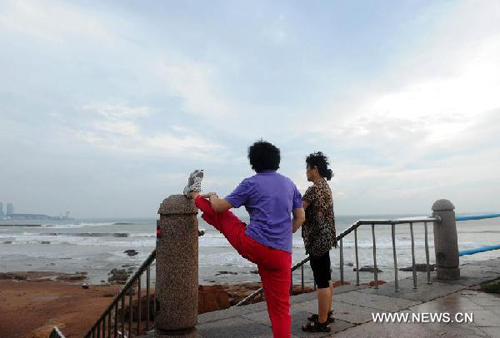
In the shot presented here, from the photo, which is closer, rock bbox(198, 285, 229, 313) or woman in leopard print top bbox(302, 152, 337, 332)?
woman in leopard print top bbox(302, 152, 337, 332)

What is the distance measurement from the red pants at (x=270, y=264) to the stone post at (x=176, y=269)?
22.1 inches

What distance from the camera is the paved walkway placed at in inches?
155

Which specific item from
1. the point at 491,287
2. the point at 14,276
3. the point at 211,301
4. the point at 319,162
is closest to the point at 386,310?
the point at 491,287

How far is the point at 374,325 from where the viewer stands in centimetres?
416

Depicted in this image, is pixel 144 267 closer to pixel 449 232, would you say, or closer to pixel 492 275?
pixel 449 232

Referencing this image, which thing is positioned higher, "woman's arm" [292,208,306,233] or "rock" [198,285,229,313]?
"woman's arm" [292,208,306,233]

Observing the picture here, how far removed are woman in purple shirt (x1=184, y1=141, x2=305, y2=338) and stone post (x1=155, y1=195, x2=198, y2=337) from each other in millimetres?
504

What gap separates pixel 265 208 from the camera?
286 centimetres

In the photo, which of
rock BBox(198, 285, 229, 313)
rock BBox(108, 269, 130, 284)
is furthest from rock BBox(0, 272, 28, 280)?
rock BBox(198, 285, 229, 313)

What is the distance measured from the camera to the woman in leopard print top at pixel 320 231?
3.99 m

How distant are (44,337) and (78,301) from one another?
468 cm

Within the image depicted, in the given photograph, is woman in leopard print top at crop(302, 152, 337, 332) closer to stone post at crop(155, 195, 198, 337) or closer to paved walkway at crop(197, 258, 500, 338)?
paved walkway at crop(197, 258, 500, 338)

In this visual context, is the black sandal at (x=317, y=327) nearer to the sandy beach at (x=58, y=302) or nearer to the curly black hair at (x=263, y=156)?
the curly black hair at (x=263, y=156)

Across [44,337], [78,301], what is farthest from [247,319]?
[78,301]
